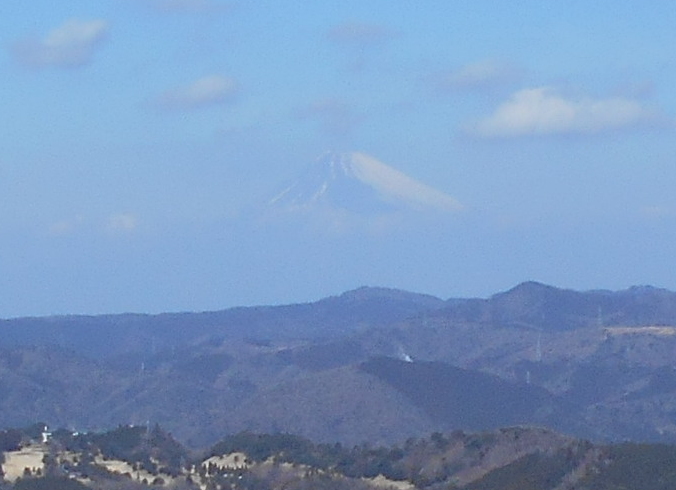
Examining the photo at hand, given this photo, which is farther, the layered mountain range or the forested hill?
the layered mountain range

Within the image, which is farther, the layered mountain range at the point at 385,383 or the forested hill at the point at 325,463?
the layered mountain range at the point at 385,383

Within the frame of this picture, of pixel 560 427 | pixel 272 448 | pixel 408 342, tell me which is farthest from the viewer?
pixel 408 342

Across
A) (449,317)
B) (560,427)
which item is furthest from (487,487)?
(449,317)

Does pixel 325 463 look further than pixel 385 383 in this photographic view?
No

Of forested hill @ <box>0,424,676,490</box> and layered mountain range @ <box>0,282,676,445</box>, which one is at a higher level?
layered mountain range @ <box>0,282,676,445</box>

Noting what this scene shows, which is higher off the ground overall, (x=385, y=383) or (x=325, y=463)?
(x=385, y=383)

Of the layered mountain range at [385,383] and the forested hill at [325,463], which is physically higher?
the layered mountain range at [385,383]

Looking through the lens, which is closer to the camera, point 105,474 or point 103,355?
point 105,474

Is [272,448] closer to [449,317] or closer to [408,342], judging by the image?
[408,342]
